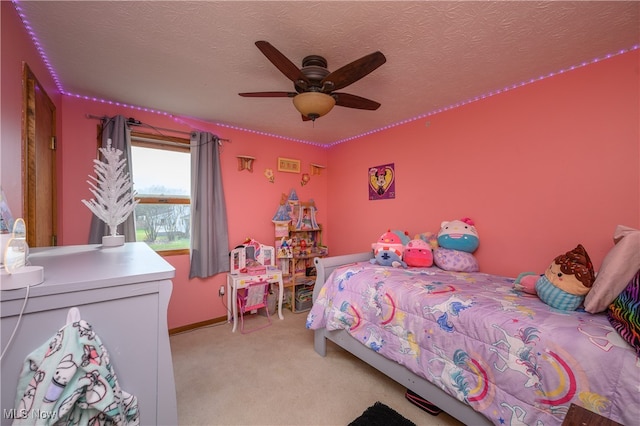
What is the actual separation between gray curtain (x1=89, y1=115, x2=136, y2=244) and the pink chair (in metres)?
1.26

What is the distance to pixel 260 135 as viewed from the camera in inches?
137

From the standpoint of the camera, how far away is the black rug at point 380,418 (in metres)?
1.61

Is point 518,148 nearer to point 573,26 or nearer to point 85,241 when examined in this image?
point 573,26

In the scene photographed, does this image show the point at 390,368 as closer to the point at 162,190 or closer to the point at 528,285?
the point at 528,285

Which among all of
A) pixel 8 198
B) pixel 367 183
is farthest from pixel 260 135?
pixel 8 198

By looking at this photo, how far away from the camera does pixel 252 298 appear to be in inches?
122

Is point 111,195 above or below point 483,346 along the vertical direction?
above

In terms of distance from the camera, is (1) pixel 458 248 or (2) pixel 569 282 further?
(1) pixel 458 248

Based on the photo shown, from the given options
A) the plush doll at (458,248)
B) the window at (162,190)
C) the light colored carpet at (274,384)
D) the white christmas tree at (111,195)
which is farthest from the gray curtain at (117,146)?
the plush doll at (458,248)

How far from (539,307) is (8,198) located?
280cm

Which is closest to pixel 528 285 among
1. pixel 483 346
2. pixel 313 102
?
pixel 483 346

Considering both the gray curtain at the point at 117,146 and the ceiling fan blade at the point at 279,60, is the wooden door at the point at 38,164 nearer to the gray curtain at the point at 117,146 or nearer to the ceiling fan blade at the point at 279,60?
the gray curtain at the point at 117,146

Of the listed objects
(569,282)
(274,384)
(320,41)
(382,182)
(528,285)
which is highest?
(320,41)

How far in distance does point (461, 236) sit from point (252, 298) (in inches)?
92.6
